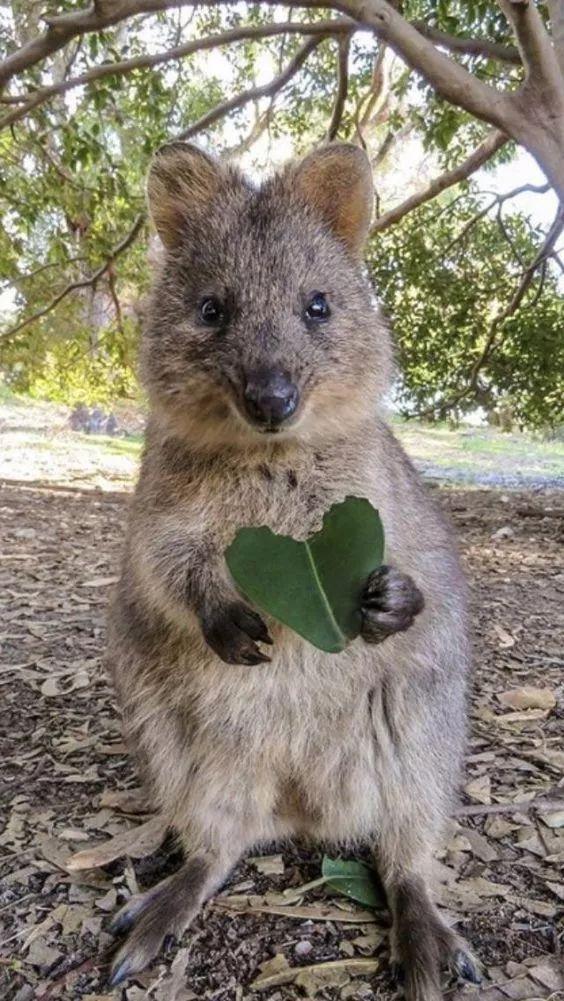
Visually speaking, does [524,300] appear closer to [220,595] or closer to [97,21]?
[97,21]

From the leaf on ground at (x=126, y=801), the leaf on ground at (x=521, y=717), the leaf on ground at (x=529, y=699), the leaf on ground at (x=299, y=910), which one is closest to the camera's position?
the leaf on ground at (x=299, y=910)

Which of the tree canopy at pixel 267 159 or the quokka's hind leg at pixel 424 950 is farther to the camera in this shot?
the tree canopy at pixel 267 159

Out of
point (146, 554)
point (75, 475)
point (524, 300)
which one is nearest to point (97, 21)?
point (146, 554)

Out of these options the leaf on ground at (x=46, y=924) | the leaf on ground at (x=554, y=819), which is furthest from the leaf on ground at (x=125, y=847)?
the leaf on ground at (x=554, y=819)

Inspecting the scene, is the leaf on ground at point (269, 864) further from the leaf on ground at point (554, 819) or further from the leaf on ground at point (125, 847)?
the leaf on ground at point (554, 819)

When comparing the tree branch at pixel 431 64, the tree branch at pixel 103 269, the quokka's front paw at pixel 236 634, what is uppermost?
the tree branch at pixel 431 64

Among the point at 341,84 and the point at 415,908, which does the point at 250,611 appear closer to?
the point at 415,908

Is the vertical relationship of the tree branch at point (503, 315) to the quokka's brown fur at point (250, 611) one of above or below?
above

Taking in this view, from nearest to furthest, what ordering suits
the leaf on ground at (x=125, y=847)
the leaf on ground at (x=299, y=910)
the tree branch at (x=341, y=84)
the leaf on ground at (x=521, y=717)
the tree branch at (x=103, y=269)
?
the leaf on ground at (x=299, y=910)
the leaf on ground at (x=125, y=847)
the leaf on ground at (x=521, y=717)
the tree branch at (x=341, y=84)
the tree branch at (x=103, y=269)
